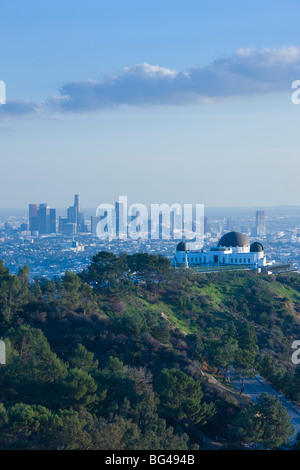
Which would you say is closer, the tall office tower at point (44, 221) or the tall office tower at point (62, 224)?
the tall office tower at point (44, 221)

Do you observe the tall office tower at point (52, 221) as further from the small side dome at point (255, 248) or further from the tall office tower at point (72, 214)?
the small side dome at point (255, 248)

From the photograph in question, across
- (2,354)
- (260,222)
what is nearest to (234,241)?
(2,354)

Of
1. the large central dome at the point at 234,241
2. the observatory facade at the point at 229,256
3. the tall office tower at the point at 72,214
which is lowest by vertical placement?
the observatory facade at the point at 229,256

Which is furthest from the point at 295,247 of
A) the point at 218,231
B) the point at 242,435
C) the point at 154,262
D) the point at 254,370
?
the point at 242,435

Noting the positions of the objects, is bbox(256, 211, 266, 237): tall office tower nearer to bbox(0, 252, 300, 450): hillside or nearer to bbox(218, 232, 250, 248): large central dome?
bbox(218, 232, 250, 248): large central dome

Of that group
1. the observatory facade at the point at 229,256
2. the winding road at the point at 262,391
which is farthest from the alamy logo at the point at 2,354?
the observatory facade at the point at 229,256

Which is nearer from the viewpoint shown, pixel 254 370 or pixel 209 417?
pixel 209 417
